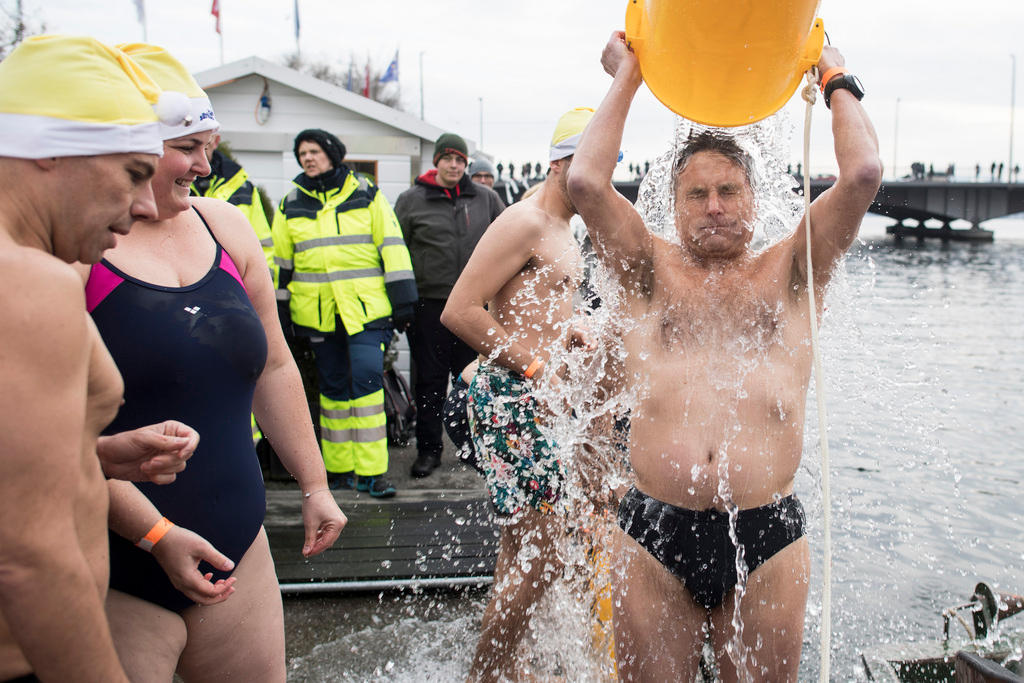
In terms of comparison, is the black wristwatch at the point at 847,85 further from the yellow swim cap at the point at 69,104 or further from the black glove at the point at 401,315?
the black glove at the point at 401,315

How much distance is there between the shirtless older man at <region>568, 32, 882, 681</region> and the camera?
217cm

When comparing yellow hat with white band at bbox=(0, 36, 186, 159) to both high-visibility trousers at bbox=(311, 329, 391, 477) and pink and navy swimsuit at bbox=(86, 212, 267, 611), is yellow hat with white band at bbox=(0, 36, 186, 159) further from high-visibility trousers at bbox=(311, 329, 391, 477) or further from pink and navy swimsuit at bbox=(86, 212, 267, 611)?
high-visibility trousers at bbox=(311, 329, 391, 477)

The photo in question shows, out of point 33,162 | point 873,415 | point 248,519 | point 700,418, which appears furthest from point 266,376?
point 873,415

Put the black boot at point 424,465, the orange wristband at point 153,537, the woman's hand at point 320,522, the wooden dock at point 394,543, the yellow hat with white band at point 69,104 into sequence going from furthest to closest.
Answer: the black boot at point 424,465
the wooden dock at point 394,543
the woman's hand at point 320,522
the orange wristband at point 153,537
the yellow hat with white band at point 69,104

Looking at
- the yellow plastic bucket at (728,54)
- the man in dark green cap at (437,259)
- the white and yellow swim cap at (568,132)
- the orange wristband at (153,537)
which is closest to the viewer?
the orange wristband at (153,537)

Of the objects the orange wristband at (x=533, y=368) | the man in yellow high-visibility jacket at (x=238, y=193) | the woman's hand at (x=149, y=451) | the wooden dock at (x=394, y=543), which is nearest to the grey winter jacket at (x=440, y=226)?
the man in yellow high-visibility jacket at (x=238, y=193)

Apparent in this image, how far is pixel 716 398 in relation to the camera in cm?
225

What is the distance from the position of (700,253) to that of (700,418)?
19.0 inches

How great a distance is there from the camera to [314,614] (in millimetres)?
3828

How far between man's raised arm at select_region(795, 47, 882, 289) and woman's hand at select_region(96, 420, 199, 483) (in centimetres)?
167

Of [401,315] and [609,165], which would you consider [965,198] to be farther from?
[609,165]

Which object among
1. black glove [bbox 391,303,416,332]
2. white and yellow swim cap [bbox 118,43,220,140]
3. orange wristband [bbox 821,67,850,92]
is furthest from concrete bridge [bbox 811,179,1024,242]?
white and yellow swim cap [bbox 118,43,220,140]

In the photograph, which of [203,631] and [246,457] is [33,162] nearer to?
[246,457]

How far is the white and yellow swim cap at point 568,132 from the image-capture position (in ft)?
10.6
